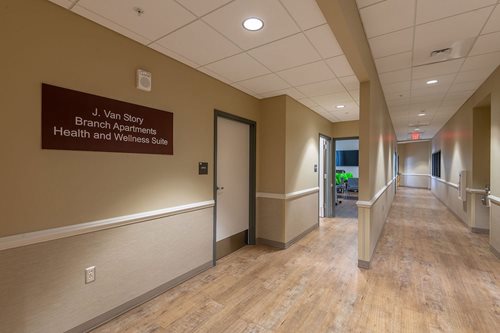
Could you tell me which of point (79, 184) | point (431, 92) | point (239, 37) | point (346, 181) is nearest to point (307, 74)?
point (239, 37)

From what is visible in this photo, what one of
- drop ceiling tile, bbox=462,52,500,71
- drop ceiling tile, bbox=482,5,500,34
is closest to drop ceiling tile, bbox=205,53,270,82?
drop ceiling tile, bbox=482,5,500,34

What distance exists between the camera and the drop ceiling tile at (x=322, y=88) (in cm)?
340

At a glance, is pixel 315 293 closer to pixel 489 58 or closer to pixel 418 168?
pixel 489 58

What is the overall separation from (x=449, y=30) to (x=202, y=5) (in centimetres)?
255

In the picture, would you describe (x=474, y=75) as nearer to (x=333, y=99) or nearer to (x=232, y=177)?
(x=333, y=99)

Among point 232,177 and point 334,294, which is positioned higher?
point 232,177

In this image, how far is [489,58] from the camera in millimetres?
3098

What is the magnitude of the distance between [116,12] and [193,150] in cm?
152

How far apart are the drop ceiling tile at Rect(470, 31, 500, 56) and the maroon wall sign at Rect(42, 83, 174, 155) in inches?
143

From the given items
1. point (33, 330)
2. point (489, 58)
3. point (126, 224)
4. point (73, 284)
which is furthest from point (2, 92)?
point (489, 58)

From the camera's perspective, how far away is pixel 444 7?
208cm

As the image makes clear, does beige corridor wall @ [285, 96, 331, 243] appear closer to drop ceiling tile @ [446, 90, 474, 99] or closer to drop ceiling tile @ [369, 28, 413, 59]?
drop ceiling tile @ [369, 28, 413, 59]

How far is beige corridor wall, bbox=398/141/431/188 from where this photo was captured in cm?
1386

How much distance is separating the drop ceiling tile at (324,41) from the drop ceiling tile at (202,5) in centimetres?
85
